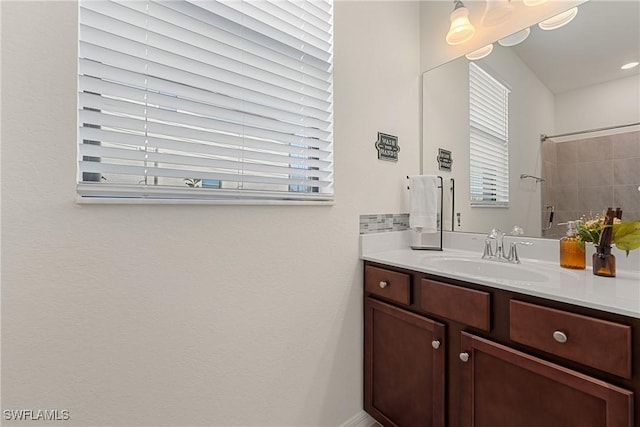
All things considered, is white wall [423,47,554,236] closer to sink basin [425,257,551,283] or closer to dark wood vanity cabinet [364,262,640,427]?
sink basin [425,257,551,283]

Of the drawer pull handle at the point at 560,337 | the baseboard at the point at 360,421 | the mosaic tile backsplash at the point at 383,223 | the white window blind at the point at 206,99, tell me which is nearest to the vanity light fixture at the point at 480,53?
the white window blind at the point at 206,99

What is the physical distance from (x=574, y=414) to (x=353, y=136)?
4.18ft

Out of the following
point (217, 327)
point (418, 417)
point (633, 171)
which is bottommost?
point (418, 417)

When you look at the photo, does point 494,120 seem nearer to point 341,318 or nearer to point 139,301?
point 341,318

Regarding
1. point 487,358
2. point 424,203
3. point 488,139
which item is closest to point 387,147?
point 424,203

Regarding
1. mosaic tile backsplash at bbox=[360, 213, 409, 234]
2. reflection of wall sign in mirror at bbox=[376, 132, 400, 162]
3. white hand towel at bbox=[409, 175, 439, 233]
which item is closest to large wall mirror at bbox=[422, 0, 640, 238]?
white hand towel at bbox=[409, 175, 439, 233]

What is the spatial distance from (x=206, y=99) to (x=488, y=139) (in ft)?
4.95

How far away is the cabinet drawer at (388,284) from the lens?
3.86ft

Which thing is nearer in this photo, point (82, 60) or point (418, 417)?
point (82, 60)

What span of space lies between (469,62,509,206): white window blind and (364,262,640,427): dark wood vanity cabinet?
79cm

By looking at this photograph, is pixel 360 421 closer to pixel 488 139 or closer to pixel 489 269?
pixel 489 269

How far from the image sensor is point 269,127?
115 cm

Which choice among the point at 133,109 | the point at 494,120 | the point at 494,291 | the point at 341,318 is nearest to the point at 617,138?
the point at 494,120

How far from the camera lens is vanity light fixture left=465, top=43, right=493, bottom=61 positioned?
150 centimetres
